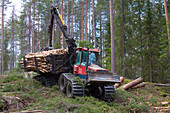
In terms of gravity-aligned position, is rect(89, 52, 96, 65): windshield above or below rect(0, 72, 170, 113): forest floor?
above

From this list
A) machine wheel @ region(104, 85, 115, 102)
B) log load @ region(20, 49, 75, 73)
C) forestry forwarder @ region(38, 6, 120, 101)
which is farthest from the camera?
log load @ region(20, 49, 75, 73)

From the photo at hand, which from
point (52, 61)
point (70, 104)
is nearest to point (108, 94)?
point (70, 104)

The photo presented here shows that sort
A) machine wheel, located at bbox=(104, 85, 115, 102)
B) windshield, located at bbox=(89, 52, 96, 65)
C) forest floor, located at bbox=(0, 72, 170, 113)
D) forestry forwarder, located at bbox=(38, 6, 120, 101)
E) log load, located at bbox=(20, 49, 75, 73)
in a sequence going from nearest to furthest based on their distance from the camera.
→ forest floor, located at bbox=(0, 72, 170, 113)
forestry forwarder, located at bbox=(38, 6, 120, 101)
machine wheel, located at bbox=(104, 85, 115, 102)
windshield, located at bbox=(89, 52, 96, 65)
log load, located at bbox=(20, 49, 75, 73)

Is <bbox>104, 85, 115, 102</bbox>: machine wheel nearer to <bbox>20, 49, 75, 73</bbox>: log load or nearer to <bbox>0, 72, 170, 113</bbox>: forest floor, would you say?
<bbox>0, 72, 170, 113</bbox>: forest floor

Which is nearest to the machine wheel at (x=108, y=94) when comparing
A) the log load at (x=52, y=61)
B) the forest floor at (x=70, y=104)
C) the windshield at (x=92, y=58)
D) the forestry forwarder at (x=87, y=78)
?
the forestry forwarder at (x=87, y=78)

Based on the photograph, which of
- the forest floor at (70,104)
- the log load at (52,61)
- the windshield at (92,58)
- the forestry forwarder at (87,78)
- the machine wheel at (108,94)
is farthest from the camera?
the log load at (52,61)

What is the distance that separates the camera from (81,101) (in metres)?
6.76

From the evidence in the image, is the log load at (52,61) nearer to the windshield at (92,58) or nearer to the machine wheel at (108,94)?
the windshield at (92,58)

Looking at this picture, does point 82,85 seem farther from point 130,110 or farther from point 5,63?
point 5,63

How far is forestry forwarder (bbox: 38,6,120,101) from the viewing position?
7.09 m

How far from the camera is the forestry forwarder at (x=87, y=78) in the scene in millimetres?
7086

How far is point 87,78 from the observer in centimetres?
→ 730

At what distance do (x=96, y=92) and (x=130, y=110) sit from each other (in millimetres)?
2567

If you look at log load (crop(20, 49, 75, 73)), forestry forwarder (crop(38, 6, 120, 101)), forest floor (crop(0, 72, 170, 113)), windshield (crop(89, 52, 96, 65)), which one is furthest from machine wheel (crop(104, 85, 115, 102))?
log load (crop(20, 49, 75, 73))
